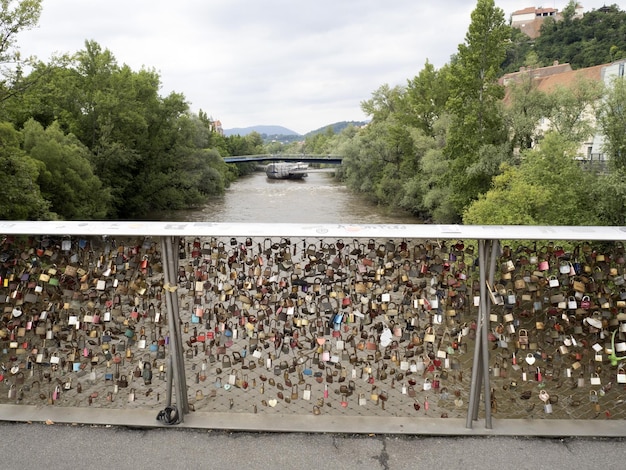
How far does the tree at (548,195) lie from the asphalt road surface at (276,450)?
1273 cm

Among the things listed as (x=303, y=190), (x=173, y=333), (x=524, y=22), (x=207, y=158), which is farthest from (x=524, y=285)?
(x=524, y=22)

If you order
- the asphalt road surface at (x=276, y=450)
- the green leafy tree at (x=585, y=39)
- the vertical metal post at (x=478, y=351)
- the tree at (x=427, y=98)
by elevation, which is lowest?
the asphalt road surface at (x=276, y=450)

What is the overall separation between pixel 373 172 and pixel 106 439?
33691 millimetres

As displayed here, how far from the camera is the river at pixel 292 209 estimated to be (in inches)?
1210

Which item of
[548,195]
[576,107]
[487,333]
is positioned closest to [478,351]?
[487,333]

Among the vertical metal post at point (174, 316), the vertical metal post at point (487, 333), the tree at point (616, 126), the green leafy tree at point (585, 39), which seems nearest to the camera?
the vertical metal post at point (487, 333)

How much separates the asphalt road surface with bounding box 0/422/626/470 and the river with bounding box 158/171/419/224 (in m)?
24.4

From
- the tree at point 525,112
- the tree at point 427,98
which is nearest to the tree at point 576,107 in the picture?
the tree at point 525,112

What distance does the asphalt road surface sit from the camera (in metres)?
3.72

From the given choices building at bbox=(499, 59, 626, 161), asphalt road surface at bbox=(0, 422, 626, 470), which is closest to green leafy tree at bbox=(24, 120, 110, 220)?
asphalt road surface at bbox=(0, 422, 626, 470)

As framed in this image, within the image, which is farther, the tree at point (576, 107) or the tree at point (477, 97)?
the tree at point (477, 97)

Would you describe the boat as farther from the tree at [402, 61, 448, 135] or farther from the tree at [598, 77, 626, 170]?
the tree at [598, 77, 626, 170]

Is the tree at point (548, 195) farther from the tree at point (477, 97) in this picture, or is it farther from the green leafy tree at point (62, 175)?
the green leafy tree at point (62, 175)

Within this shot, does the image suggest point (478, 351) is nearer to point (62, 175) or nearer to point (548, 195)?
point (548, 195)
